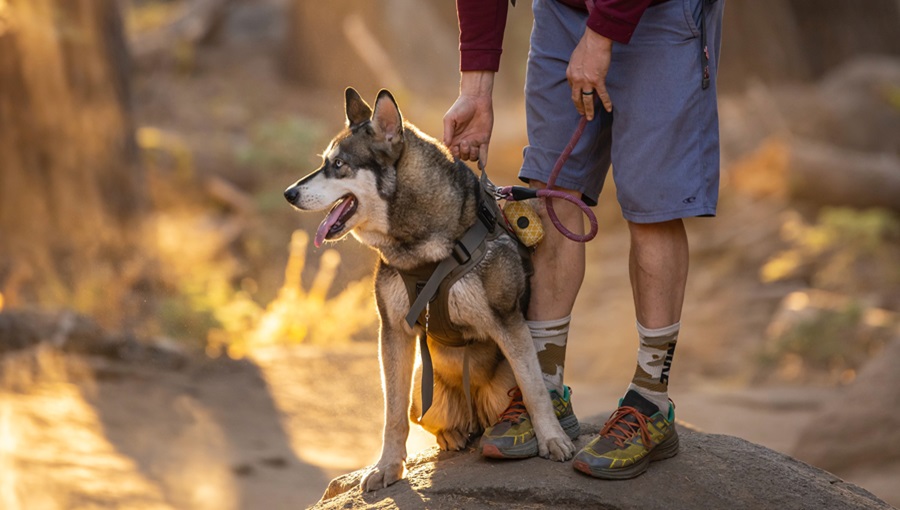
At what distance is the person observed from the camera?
3.02 m

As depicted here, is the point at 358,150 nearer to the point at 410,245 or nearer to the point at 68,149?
the point at 410,245

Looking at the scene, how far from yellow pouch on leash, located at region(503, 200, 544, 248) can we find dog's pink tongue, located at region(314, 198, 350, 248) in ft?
2.04

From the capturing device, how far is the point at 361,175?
10.2ft

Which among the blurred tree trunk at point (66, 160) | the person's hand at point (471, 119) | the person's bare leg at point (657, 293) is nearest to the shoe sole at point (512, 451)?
the person's bare leg at point (657, 293)

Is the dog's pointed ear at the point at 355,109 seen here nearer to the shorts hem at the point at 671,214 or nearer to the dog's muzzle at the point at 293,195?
the dog's muzzle at the point at 293,195

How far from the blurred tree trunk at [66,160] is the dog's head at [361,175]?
214 inches

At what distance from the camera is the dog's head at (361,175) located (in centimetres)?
305

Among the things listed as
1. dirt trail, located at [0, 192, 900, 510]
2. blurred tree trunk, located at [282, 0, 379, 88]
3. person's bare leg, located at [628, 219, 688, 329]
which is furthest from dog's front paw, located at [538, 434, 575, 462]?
blurred tree trunk, located at [282, 0, 379, 88]

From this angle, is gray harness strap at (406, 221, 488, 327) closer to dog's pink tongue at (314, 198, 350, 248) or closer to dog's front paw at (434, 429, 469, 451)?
dog's pink tongue at (314, 198, 350, 248)

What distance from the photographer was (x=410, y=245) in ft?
10.4

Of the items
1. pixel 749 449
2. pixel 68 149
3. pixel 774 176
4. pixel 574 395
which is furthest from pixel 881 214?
pixel 68 149

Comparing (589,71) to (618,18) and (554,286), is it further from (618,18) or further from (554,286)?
(554,286)

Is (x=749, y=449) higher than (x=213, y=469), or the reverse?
(x=213, y=469)

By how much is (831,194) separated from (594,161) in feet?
29.8
